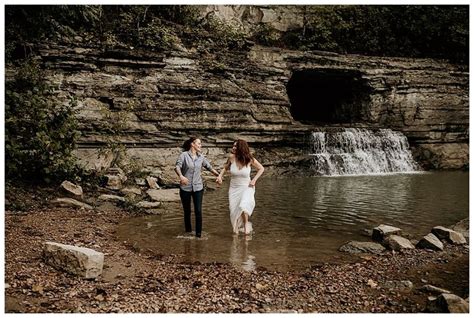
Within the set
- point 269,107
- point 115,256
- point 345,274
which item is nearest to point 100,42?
point 269,107

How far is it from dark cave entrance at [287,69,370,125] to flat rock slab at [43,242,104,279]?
64.2ft

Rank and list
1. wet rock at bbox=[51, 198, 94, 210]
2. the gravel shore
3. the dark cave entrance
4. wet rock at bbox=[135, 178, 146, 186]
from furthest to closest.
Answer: the dark cave entrance → wet rock at bbox=[135, 178, 146, 186] → wet rock at bbox=[51, 198, 94, 210] → the gravel shore

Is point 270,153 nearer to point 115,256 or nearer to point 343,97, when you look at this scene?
point 343,97

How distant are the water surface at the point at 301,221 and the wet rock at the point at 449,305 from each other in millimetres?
2116

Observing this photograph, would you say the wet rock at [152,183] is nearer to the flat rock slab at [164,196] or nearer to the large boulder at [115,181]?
the large boulder at [115,181]

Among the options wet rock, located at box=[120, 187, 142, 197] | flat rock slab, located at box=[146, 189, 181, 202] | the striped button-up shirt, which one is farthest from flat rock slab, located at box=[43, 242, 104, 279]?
wet rock, located at box=[120, 187, 142, 197]

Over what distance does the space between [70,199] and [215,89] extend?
10907 millimetres

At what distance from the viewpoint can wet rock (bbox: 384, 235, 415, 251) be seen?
7.18m

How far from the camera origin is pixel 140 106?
1869cm

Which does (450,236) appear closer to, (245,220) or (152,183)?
(245,220)

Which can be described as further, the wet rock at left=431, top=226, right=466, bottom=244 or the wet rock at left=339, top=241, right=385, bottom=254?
the wet rock at left=431, top=226, right=466, bottom=244

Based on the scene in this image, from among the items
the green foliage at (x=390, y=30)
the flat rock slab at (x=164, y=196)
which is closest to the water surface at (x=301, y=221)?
the flat rock slab at (x=164, y=196)

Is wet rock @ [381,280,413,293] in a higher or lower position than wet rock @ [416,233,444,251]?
higher

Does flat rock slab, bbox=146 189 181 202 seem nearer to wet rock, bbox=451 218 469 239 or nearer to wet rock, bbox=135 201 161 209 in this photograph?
wet rock, bbox=135 201 161 209
